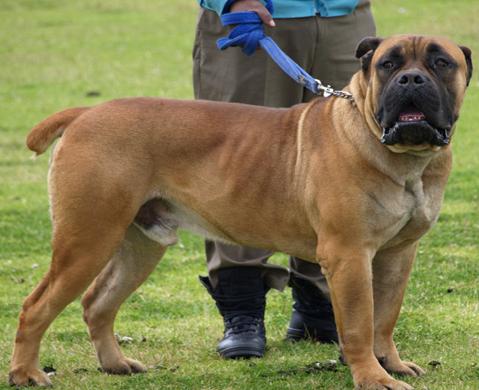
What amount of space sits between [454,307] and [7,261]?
11.1 feet

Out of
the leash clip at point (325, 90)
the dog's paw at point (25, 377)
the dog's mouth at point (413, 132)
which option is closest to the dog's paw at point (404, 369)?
the dog's mouth at point (413, 132)

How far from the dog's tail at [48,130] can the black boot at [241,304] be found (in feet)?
4.04

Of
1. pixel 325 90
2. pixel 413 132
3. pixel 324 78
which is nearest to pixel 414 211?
pixel 413 132

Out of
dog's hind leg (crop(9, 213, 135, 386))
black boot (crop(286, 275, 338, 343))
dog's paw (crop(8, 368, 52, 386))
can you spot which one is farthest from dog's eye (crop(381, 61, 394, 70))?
dog's paw (crop(8, 368, 52, 386))

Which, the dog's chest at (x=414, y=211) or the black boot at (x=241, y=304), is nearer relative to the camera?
the dog's chest at (x=414, y=211)

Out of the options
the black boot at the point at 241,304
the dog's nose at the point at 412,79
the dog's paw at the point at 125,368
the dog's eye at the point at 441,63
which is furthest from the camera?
the black boot at the point at 241,304

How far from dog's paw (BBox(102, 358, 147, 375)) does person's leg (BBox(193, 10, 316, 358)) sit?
50cm

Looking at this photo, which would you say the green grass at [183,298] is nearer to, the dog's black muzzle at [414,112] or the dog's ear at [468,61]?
the dog's black muzzle at [414,112]

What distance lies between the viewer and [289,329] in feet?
19.7

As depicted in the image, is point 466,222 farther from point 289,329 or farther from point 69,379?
point 69,379

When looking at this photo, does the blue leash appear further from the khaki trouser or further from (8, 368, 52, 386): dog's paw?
(8, 368, 52, 386): dog's paw

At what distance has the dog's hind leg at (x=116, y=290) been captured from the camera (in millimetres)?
5348

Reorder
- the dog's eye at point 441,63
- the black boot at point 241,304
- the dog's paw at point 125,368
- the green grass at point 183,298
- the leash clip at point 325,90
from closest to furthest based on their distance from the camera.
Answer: the dog's eye at point 441,63 → the leash clip at point 325,90 → the green grass at point 183,298 → the dog's paw at point 125,368 → the black boot at point 241,304

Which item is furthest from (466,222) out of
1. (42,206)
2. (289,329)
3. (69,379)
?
(69,379)
